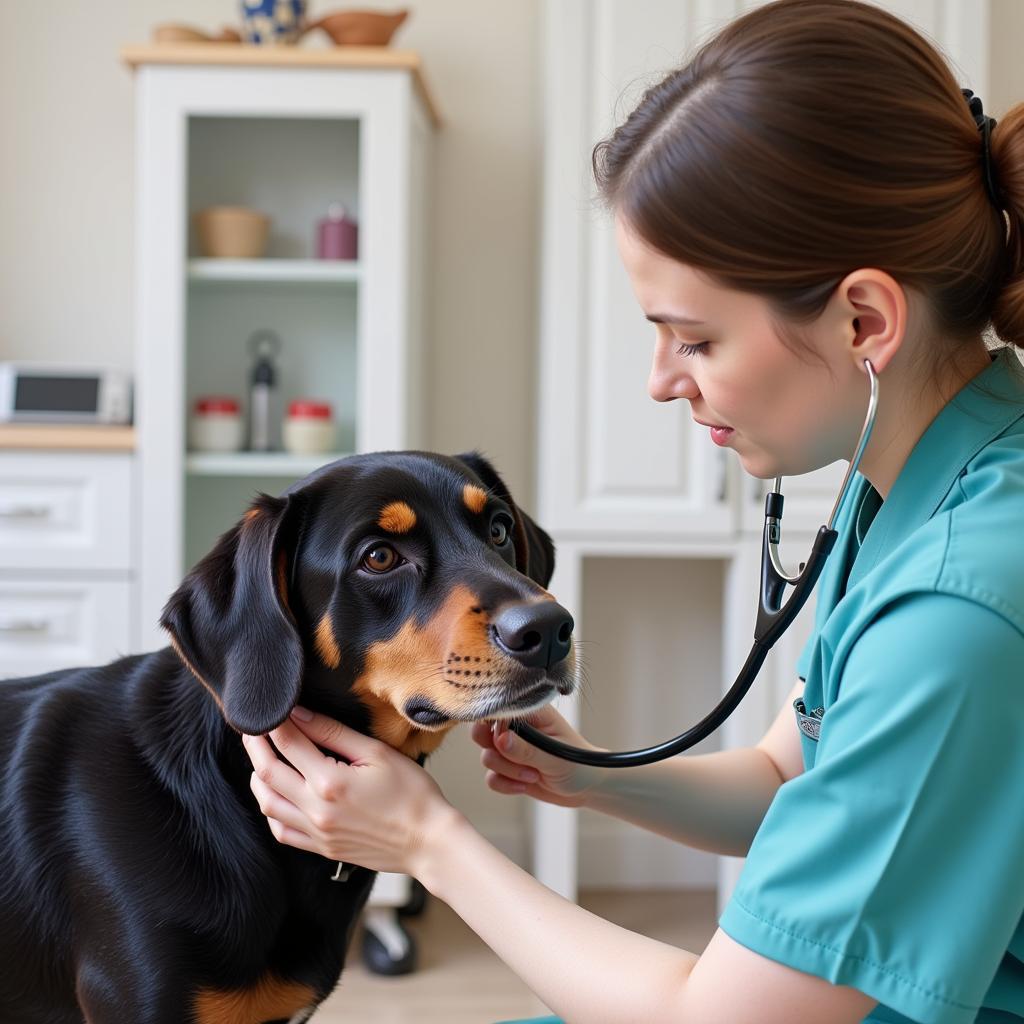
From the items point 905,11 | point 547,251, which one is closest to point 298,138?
point 547,251

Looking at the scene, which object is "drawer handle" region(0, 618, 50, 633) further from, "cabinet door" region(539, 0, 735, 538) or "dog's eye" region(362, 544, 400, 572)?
"dog's eye" region(362, 544, 400, 572)

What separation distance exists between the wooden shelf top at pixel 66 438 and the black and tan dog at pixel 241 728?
4.44 feet

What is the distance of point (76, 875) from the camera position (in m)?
1.07

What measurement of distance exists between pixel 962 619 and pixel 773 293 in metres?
0.28

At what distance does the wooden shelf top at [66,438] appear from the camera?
2432mm

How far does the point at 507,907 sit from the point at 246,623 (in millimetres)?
356

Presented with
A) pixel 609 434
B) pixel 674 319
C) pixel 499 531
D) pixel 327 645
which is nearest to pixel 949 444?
pixel 674 319

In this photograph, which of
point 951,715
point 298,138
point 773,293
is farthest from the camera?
point 298,138

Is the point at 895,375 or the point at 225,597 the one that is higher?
the point at 895,375

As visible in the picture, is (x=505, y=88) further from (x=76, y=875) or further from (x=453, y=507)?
(x=76, y=875)

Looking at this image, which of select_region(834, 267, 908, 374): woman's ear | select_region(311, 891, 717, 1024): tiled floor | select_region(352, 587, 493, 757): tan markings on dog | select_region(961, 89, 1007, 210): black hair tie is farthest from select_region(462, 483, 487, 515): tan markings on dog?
select_region(311, 891, 717, 1024): tiled floor

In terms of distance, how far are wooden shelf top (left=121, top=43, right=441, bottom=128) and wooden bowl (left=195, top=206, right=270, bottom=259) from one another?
0.35 metres

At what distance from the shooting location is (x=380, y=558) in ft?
3.77

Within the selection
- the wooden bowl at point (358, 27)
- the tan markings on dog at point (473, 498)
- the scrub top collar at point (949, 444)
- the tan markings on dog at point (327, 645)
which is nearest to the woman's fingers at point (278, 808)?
the tan markings on dog at point (327, 645)
